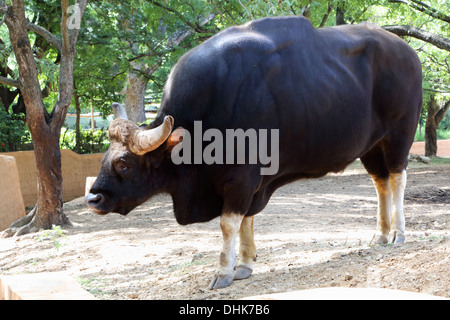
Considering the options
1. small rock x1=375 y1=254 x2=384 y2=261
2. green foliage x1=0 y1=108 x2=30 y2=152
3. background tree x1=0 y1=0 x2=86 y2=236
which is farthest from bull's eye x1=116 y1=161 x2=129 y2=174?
green foliage x1=0 y1=108 x2=30 y2=152

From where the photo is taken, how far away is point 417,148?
30703 millimetres

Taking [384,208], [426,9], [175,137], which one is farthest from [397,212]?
[426,9]

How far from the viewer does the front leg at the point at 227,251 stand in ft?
17.8

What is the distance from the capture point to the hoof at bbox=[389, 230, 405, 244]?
261 inches

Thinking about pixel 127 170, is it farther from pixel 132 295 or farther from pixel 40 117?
pixel 40 117

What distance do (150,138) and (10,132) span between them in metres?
13.1

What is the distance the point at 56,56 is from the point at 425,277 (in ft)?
53.3

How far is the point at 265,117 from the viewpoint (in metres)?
5.54

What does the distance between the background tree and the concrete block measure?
7.07 metres

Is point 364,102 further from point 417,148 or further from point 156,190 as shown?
point 417,148

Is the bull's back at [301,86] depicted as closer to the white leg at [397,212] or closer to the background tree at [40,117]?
the white leg at [397,212]
